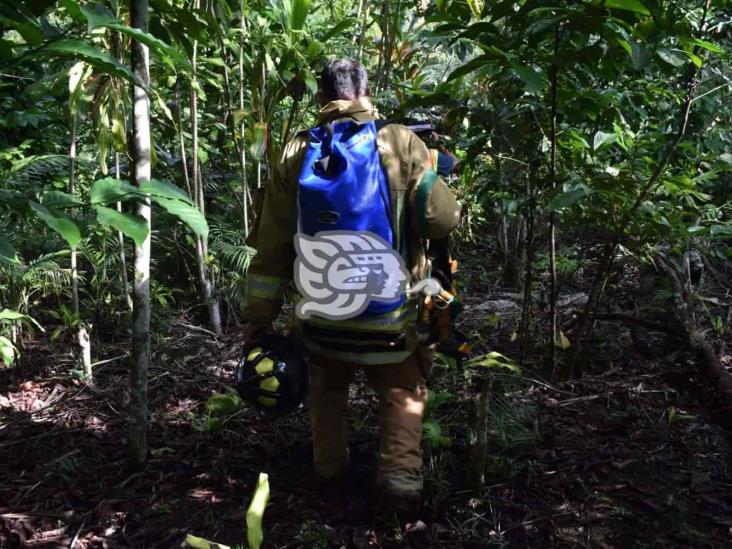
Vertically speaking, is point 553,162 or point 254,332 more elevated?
point 553,162

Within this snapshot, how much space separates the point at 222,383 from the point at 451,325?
1.76 meters

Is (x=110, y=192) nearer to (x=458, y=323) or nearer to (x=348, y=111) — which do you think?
(x=348, y=111)

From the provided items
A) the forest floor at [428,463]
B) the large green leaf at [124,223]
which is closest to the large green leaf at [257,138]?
the forest floor at [428,463]

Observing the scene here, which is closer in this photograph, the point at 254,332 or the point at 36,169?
the point at 254,332

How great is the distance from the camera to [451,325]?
2.65 m

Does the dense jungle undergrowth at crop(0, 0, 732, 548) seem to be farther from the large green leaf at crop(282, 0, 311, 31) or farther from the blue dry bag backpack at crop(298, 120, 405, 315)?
the blue dry bag backpack at crop(298, 120, 405, 315)

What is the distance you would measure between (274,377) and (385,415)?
479mm

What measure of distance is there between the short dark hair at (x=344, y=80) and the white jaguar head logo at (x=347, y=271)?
1.91 ft

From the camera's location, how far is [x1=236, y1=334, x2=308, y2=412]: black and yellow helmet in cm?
261

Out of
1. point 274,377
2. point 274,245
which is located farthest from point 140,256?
point 274,377

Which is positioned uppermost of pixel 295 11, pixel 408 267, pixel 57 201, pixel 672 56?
pixel 295 11

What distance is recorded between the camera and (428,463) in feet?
9.62

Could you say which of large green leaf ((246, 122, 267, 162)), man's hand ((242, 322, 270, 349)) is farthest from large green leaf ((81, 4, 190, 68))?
large green leaf ((246, 122, 267, 162))

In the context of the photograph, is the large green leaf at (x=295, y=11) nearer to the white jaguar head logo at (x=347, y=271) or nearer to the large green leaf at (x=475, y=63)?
the large green leaf at (x=475, y=63)
